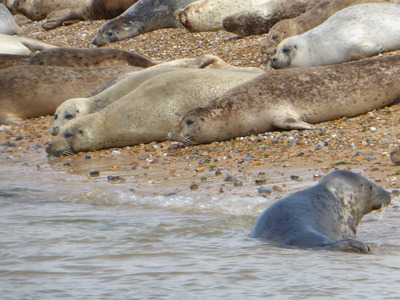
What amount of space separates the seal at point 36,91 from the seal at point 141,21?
4015 mm

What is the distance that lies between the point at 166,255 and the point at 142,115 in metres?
3.51

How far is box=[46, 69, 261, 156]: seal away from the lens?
679 centimetres

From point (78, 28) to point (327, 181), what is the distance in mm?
11208

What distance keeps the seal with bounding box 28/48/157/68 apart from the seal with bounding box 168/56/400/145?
10.7 ft

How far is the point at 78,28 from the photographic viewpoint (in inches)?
570

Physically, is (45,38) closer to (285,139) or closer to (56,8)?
(56,8)

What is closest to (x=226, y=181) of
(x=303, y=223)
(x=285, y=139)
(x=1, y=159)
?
(x=285, y=139)

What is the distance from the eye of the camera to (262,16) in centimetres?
1062

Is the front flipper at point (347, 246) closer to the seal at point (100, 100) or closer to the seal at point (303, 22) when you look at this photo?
the seal at point (100, 100)

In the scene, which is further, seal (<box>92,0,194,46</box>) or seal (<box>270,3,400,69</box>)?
seal (<box>92,0,194,46</box>)

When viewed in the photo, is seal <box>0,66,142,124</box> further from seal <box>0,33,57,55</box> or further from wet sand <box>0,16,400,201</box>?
seal <box>0,33,57,55</box>

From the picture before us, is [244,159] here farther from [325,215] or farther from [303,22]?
[303,22]

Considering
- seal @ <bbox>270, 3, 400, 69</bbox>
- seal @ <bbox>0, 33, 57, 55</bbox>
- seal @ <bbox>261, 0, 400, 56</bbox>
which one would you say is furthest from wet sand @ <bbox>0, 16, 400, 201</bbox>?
seal @ <bbox>0, 33, 57, 55</bbox>

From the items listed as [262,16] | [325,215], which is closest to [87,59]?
[262,16]
